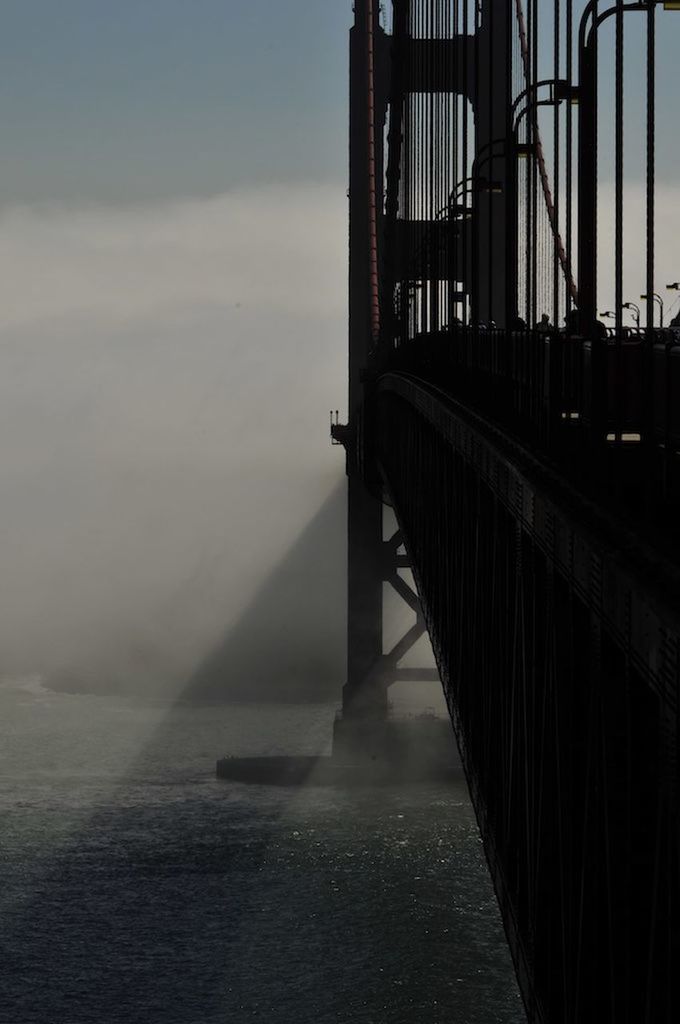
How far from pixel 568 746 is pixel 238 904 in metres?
29.6

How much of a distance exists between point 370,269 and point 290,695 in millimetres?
28217

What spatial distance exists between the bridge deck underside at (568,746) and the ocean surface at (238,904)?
18800mm

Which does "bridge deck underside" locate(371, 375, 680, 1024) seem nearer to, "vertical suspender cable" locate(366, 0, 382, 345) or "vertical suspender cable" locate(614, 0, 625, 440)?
"vertical suspender cable" locate(614, 0, 625, 440)

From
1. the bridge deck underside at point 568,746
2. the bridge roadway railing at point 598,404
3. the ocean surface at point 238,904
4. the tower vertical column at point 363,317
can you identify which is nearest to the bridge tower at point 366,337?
the tower vertical column at point 363,317

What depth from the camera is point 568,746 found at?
675cm

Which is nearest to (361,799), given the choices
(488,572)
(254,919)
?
(254,919)

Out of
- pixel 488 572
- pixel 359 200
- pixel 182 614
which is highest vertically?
pixel 359 200

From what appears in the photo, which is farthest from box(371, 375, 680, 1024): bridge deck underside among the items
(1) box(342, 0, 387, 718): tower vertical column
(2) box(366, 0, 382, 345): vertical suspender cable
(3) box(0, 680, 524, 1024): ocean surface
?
(1) box(342, 0, 387, 718): tower vertical column

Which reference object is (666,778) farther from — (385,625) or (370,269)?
(385,625)

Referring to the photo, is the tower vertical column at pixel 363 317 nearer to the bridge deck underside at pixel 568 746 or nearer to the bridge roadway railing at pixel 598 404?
the bridge roadway railing at pixel 598 404

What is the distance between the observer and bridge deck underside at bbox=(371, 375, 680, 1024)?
16.3ft

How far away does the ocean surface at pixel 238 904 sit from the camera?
98.8ft

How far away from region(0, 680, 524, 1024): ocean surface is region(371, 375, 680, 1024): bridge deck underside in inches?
740

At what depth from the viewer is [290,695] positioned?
227ft
